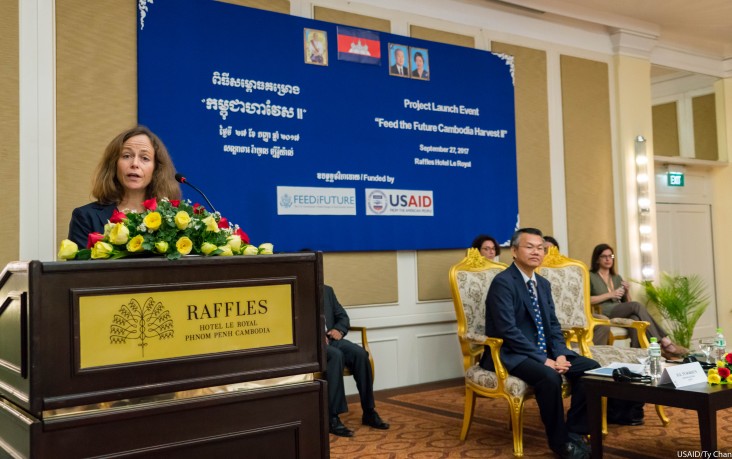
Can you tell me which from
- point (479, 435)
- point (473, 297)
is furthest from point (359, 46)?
point (479, 435)

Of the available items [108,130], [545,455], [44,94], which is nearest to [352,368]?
[545,455]

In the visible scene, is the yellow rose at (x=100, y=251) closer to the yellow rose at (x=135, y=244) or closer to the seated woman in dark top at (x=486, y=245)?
the yellow rose at (x=135, y=244)

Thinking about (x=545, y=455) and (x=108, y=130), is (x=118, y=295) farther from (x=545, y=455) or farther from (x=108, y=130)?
(x=108, y=130)

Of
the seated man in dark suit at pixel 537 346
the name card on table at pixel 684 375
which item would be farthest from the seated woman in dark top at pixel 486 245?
the name card on table at pixel 684 375

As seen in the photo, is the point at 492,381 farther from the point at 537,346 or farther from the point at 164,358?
the point at 164,358

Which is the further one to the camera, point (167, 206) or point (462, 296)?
point (462, 296)

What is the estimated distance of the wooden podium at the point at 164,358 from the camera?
1.37 metres

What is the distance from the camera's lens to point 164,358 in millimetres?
1474

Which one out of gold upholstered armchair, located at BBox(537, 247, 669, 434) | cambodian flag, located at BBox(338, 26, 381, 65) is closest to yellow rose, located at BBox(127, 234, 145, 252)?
gold upholstered armchair, located at BBox(537, 247, 669, 434)

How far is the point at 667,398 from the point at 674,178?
225 inches

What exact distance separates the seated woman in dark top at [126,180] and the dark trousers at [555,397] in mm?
2459

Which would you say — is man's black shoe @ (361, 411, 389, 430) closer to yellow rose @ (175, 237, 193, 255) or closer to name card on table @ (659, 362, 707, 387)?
name card on table @ (659, 362, 707, 387)

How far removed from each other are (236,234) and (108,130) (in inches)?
132

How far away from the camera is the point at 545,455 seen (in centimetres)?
390
